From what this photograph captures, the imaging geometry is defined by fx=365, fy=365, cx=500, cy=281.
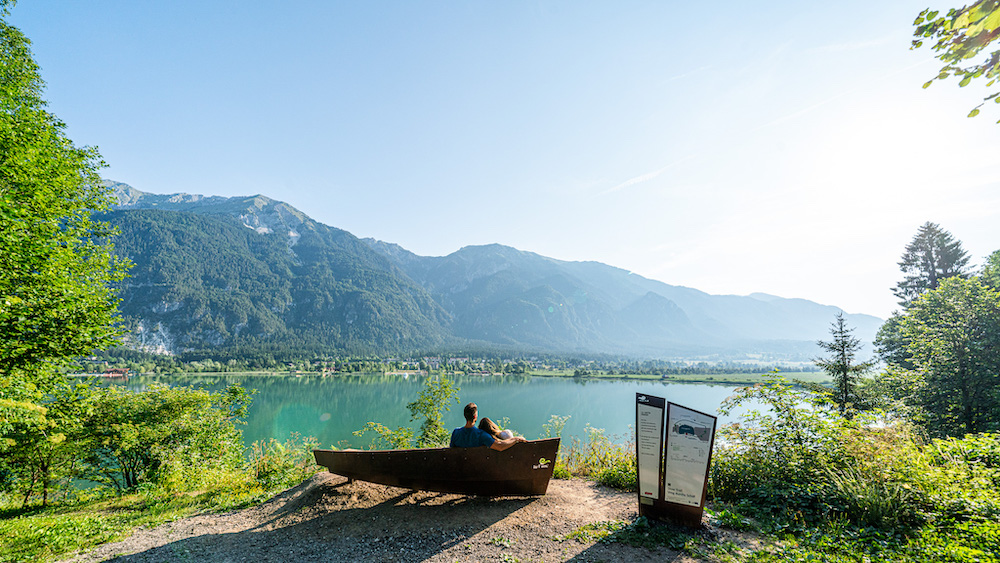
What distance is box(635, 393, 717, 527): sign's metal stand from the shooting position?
4.99 m

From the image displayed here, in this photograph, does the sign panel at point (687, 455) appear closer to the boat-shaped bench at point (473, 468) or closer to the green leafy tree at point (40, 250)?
the boat-shaped bench at point (473, 468)

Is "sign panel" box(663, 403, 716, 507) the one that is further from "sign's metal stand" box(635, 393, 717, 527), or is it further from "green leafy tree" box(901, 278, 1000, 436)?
"green leafy tree" box(901, 278, 1000, 436)

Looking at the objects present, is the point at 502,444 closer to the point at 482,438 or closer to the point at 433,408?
the point at 482,438

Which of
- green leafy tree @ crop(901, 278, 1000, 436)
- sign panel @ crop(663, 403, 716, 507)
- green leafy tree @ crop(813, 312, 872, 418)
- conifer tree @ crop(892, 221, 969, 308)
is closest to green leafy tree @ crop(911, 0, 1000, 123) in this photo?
sign panel @ crop(663, 403, 716, 507)

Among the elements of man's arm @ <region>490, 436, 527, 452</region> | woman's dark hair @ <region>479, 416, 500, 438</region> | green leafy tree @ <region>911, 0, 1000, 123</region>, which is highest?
green leafy tree @ <region>911, 0, 1000, 123</region>

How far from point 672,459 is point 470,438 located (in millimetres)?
3012

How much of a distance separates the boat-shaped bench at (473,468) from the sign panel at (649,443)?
131 cm

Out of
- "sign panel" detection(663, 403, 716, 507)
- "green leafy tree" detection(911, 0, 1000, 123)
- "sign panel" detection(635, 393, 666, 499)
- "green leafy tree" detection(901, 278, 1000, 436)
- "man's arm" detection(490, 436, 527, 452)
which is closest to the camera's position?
"green leafy tree" detection(911, 0, 1000, 123)

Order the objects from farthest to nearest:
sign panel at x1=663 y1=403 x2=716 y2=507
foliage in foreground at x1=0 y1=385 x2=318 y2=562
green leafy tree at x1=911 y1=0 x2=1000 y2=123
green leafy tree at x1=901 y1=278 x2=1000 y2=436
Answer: green leafy tree at x1=901 y1=278 x2=1000 y2=436 → foliage in foreground at x1=0 y1=385 x2=318 y2=562 → sign panel at x1=663 y1=403 x2=716 y2=507 → green leafy tree at x1=911 y1=0 x2=1000 y2=123

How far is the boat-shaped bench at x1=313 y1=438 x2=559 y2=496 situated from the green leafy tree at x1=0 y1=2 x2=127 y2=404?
546cm

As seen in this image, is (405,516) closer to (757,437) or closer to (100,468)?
(757,437)

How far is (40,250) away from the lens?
20.0ft

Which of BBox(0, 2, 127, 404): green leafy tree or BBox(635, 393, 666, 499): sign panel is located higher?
BBox(0, 2, 127, 404): green leafy tree

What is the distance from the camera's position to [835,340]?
17.0 m
